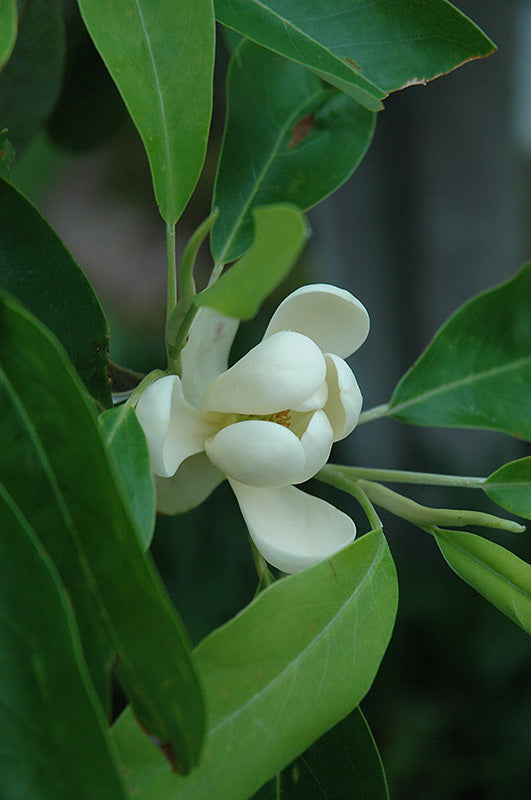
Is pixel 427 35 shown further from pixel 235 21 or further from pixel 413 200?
pixel 413 200

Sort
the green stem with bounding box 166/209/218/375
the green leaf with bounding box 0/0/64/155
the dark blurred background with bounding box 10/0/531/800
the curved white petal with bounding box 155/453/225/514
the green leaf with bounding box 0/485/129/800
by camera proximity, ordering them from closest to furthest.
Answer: the green leaf with bounding box 0/485/129/800, the green stem with bounding box 166/209/218/375, the curved white petal with bounding box 155/453/225/514, the green leaf with bounding box 0/0/64/155, the dark blurred background with bounding box 10/0/531/800

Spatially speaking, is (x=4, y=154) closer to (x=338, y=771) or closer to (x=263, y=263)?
(x=263, y=263)

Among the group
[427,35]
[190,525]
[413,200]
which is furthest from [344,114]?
[413,200]

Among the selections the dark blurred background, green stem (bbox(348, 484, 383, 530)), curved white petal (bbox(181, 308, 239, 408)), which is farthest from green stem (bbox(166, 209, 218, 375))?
the dark blurred background

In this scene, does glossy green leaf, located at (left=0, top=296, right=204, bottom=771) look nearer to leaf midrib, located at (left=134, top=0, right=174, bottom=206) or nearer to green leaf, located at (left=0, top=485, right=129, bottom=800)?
green leaf, located at (left=0, top=485, right=129, bottom=800)

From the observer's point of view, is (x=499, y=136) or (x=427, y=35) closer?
(x=427, y=35)

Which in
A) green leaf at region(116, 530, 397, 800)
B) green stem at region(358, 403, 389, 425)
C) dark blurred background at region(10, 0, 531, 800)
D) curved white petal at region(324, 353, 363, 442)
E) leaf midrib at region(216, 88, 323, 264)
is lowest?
dark blurred background at region(10, 0, 531, 800)
